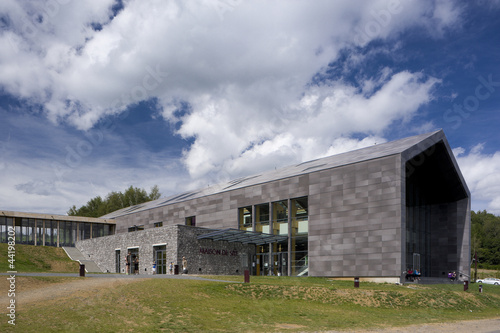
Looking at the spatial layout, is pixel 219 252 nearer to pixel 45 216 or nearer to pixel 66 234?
pixel 45 216

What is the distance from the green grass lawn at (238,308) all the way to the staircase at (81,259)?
29.9m

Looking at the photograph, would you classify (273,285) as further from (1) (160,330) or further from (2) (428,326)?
(1) (160,330)

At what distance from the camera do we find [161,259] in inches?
1654

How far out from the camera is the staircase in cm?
5250

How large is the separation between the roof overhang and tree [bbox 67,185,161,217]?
2652 inches

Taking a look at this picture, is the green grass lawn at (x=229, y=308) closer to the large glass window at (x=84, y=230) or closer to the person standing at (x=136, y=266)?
the person standing at (x=136, y=266)

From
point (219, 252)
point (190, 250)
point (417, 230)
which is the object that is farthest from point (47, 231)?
point (417, 230)

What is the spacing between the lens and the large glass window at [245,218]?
160 ft

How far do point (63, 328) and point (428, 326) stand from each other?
14868 millimetres

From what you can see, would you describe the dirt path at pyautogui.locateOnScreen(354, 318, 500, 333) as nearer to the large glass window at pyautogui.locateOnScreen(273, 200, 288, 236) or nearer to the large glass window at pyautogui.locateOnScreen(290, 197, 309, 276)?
the large glass window at pyautogui.locateOnScreen(290, 197, 309, 276)

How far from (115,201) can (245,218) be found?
64.6m

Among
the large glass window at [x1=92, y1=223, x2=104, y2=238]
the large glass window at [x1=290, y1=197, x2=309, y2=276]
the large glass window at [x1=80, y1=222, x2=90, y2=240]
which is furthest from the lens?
the large glass window at [x1=92, y1=223, x2=104, y2=238]

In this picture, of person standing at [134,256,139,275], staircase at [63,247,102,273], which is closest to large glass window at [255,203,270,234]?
person standing at [134,256,139,275]

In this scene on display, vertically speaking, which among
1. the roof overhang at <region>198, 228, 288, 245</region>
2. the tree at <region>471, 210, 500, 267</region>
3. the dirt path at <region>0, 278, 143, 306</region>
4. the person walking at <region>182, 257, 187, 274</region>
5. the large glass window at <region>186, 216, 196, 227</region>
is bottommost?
the tree at <region>471, 210, 500, 267</region>
